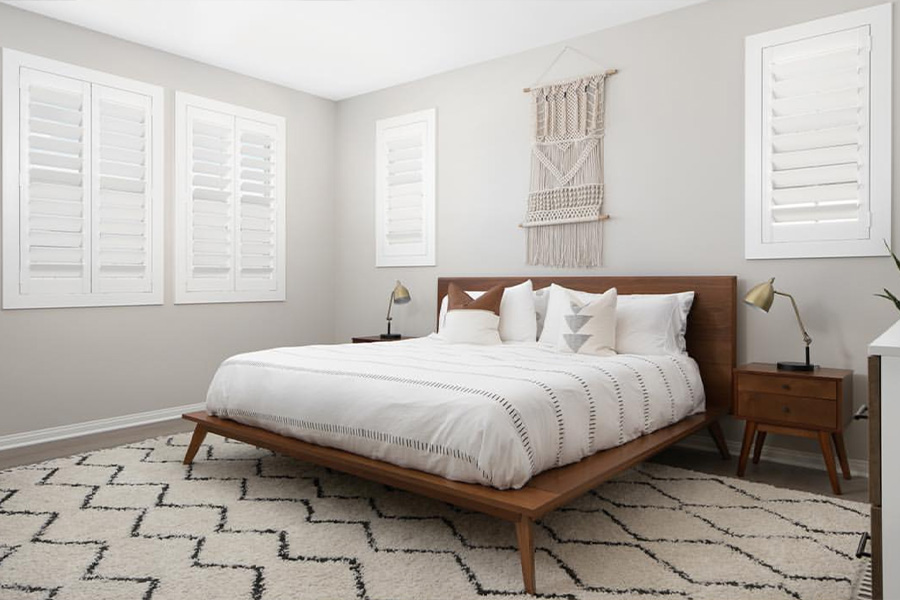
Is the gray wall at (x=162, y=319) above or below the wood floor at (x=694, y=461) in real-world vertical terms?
above

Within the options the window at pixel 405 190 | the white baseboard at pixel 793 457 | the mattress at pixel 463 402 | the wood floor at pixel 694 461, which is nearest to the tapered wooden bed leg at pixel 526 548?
the mattress at pixel 463 402

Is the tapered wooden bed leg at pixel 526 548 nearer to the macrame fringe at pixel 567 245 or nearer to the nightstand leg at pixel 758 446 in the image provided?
the nightstand leg at pixel 758 446

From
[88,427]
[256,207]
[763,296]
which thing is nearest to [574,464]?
[763,296]

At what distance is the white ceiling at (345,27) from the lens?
3721mm

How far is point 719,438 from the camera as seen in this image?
11.4 feet

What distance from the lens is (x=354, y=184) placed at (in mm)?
5559

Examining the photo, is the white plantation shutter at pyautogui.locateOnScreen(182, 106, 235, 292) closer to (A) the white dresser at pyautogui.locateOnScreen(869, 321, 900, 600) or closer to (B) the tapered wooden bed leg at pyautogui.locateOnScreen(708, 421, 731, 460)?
(B) the tapered wooden bed leg at pyautogui.locateOnScreen(708, 421, 731, 460)

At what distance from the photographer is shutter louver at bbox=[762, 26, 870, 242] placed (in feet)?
10.3

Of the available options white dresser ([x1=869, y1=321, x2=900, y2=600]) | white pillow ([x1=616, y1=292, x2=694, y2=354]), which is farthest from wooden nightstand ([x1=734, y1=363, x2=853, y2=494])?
white dresser ([x1=869, y1=321, x2=900, y2=600])

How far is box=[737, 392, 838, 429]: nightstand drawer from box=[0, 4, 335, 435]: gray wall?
3.62 metres

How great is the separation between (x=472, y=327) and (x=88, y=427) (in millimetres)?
2564

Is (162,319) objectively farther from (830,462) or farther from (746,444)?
(830,462)

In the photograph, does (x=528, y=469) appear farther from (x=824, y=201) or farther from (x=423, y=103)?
(x=423, y=103)

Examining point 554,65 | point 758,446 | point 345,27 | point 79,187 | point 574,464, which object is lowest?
point 758,446
